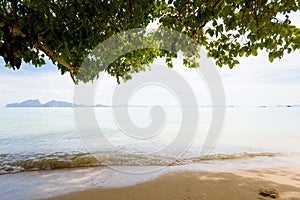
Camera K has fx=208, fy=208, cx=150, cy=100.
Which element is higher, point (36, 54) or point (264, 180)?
point (36, 54)

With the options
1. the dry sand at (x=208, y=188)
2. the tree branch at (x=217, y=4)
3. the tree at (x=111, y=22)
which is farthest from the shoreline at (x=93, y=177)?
the tree branch at (x=217, y=4)

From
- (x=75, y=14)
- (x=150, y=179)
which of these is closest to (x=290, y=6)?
(x=75, y=14)

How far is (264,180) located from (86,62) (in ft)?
22.6

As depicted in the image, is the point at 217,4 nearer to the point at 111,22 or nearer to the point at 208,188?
the point at 111,22

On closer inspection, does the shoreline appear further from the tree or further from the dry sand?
the tree

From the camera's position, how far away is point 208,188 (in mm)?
5449

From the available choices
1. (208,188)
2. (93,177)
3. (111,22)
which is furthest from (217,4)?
(93,177)

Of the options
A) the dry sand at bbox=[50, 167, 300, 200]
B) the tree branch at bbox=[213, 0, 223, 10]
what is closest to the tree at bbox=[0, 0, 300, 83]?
the tree branch at bbox=[213, 0, 223, 10]

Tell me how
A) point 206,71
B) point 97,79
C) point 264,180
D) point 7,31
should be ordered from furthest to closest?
point 97,79, point 206,71, point 264,180, point 7,31

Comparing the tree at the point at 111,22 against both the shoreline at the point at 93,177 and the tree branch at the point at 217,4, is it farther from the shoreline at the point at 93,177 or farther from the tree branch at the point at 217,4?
the shoreline at the point at 93,177

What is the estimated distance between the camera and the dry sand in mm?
4961

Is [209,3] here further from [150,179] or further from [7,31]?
[150,179]

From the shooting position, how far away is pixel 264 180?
6164 millimetres

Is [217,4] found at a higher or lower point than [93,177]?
higher
